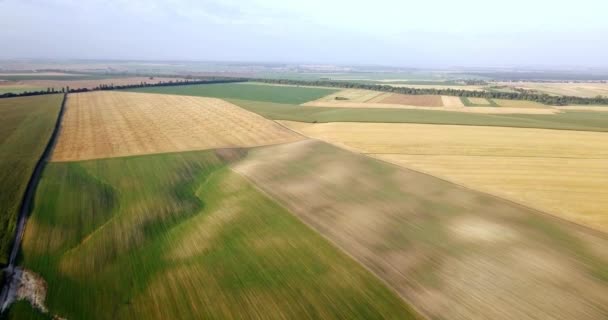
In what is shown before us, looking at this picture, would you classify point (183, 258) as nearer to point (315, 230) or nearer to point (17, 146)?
point (315, 230)

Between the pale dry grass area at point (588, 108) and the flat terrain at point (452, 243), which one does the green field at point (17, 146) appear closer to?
the flat terrain at point (452, 243)

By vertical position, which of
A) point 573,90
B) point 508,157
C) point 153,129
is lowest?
point 508,157

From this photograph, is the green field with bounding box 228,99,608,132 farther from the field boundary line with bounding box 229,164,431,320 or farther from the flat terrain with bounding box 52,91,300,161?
the field boundary line with bounding box 229,164,431,320

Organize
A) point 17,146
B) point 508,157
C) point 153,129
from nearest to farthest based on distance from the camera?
point 508,157 < point 17,146 < point 153,129

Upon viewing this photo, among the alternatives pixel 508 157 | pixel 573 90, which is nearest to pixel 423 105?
pixel 508 157

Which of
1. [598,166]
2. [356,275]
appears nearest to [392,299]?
[356,275]
